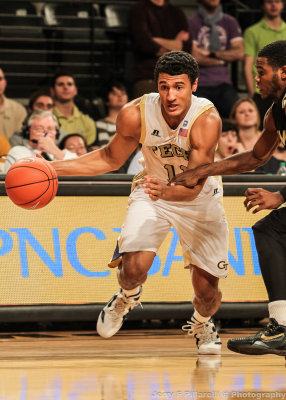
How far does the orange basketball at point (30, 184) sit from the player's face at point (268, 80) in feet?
5.12

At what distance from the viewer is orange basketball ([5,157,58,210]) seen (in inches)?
215

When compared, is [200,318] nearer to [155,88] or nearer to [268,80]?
[268,80]

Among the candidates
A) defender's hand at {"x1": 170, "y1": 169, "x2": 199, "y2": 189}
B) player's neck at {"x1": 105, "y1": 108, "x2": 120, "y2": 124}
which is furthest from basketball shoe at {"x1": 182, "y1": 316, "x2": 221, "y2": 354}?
player's neck at {"x1": 105, "y1": 108, "x2": 120, "y2": 124}

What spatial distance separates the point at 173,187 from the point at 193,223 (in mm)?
672

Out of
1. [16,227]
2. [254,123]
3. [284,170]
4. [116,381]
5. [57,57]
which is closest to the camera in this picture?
[116,381]

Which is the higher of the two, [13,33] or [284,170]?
[13,33]

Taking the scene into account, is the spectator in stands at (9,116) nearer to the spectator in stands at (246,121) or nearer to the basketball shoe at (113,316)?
the spectator in stands at (246,121)

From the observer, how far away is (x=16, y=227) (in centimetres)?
702

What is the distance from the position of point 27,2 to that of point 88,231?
6228 mm

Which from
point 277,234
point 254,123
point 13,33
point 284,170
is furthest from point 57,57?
point 277,234

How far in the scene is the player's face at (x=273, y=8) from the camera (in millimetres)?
11086

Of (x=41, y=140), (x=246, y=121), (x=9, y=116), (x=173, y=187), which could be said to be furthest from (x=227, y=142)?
(x=173, y=187)

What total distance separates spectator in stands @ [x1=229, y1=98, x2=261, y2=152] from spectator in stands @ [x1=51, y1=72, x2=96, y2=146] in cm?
173

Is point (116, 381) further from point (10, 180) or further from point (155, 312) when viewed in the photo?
point (155, 312)
